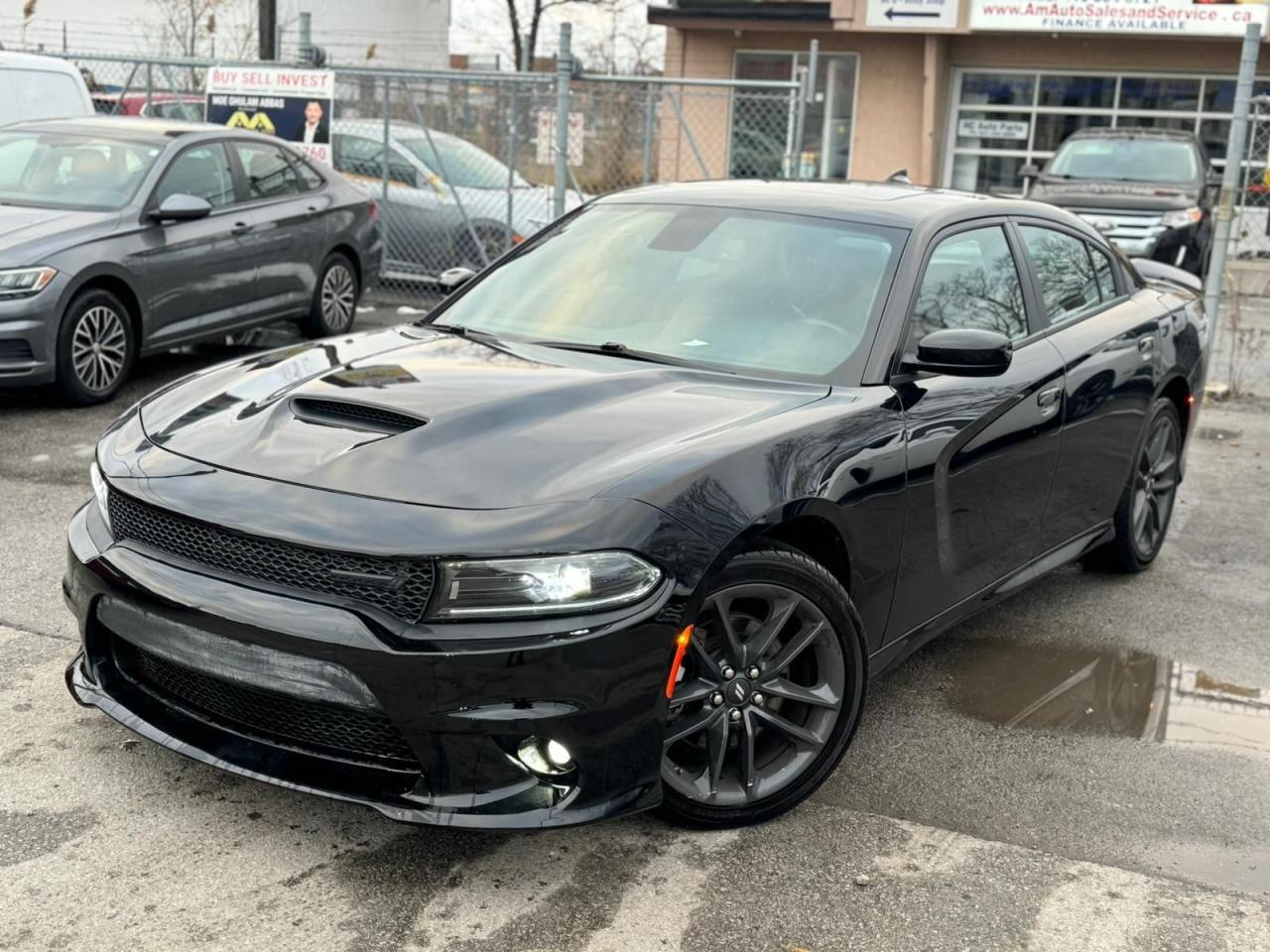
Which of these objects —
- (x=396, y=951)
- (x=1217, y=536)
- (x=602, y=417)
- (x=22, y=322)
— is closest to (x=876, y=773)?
(x=602, y=417)

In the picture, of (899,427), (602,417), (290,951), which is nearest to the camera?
(290,951)

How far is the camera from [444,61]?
1682 inches

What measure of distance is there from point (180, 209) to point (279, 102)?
422 centimetres

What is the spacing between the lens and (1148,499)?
229 inches

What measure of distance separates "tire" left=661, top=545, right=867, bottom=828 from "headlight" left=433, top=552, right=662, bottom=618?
0.31 metres

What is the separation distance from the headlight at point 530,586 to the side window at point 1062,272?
8.25ft

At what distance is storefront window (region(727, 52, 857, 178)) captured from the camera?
71.6 feet

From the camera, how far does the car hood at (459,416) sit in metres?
3.20

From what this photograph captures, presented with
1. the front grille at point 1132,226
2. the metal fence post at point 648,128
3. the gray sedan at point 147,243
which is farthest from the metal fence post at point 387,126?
the front grille at point 1132,226

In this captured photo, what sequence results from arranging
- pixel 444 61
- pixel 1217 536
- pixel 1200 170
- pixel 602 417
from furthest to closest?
pixel 444 61 < pixel 1200 170 < pixel 1217 536 < pixel 602 417

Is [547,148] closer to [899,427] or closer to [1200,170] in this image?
[1200,170]

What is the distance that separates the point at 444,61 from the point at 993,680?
4084 cm

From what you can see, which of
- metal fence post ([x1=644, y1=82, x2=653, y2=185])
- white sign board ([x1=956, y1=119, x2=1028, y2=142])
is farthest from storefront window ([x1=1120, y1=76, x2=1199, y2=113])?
metal fence post ([x1=644, y1=82, x2=653, y2=185])

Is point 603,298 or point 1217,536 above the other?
point 603,298
